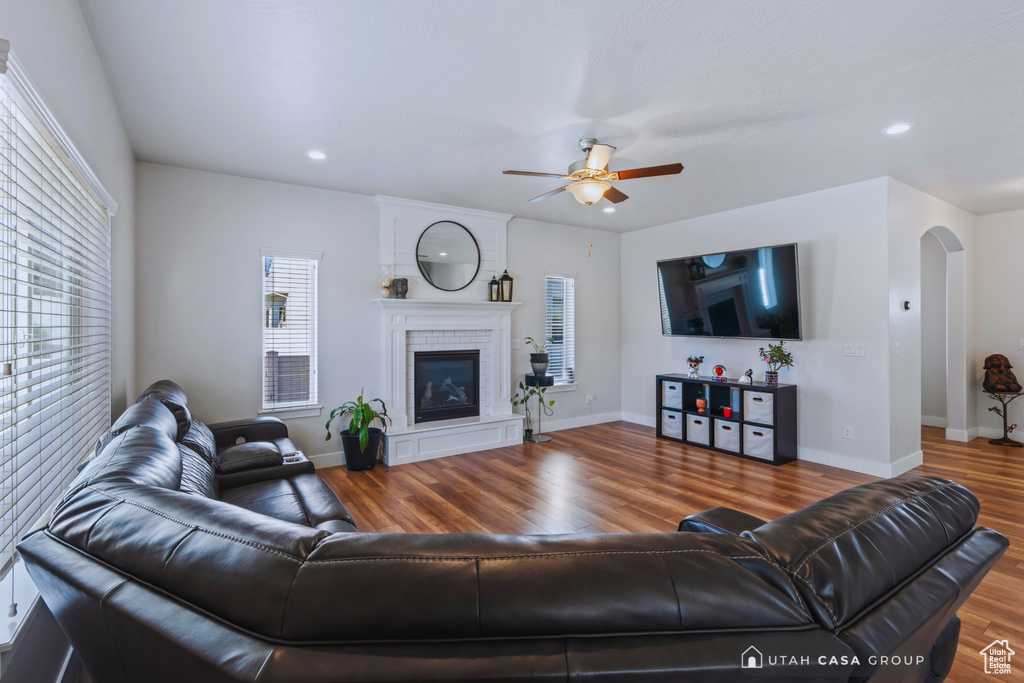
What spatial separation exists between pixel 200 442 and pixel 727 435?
464 cm

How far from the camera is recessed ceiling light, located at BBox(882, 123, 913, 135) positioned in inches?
119

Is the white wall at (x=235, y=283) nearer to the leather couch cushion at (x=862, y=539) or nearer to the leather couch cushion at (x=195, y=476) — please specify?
the leather couch cushion at (x=195, y=476)

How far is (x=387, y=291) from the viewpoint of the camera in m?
4.77

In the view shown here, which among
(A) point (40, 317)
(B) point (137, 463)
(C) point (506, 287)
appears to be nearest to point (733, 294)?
(C) point (506, 287)

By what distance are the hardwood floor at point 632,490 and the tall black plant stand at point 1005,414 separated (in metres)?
0.15

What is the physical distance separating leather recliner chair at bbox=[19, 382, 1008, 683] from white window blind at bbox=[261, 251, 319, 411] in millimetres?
3633

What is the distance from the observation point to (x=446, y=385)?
5250 mm

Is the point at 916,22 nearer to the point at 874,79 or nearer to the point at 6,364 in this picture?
the point at 874,79

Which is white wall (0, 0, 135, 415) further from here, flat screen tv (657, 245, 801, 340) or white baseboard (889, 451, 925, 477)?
white baseboard (889, 451, 925, 477)

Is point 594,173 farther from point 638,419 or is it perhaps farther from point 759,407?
point 638,419

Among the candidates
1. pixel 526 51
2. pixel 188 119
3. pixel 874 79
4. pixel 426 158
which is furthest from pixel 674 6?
pixel 188 119

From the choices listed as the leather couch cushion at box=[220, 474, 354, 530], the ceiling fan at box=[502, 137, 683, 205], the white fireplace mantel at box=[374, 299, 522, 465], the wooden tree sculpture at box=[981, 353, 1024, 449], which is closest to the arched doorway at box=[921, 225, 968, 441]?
the wooden tree sculpture at box=[981, 353, 1024, 449]

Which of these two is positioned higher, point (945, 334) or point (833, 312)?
point (833, 312)

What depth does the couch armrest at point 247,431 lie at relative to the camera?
3.56 m
